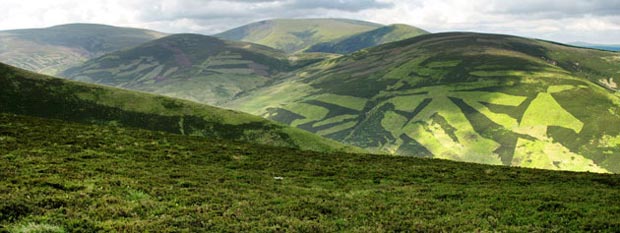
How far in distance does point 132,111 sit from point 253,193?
92.5m

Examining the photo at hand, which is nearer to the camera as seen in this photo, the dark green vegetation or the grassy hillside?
the dark green vegetation

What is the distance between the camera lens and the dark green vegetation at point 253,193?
72.8ft

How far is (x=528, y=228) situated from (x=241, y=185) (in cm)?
2090

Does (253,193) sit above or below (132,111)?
above

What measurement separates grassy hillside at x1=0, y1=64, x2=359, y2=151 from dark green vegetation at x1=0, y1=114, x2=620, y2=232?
54.8m

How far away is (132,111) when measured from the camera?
112 meters

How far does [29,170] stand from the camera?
1193 inches

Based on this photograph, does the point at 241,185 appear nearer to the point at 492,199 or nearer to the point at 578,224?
the point at 492,199

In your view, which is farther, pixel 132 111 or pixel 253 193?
pixel 132 111

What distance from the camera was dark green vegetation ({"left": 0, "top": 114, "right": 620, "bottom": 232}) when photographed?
22203 mm

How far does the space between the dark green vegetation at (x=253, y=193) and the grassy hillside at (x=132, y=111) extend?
54.8m

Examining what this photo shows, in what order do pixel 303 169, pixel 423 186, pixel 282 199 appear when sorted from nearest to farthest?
pixel 282 199 < pixel 423 186 < pixel 303 169

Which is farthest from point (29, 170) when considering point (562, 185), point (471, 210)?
point (562, 185)

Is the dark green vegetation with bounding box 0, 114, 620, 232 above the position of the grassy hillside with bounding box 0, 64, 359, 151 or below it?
above
